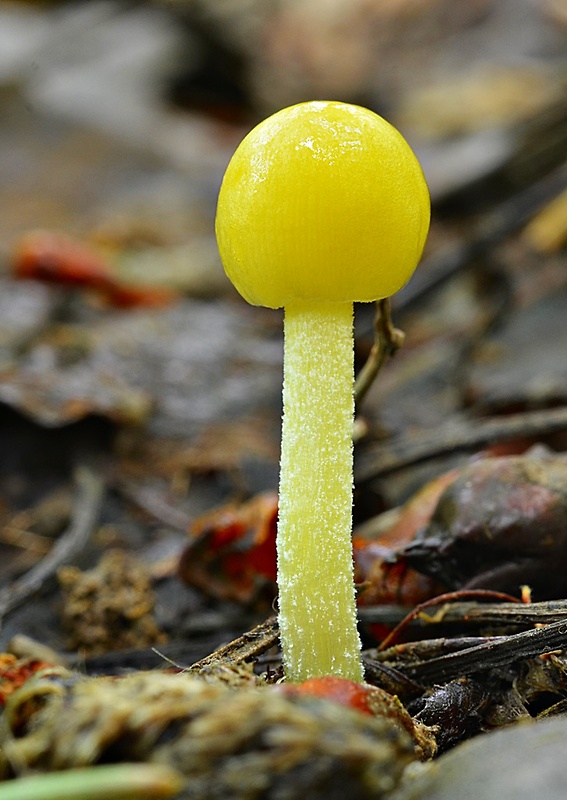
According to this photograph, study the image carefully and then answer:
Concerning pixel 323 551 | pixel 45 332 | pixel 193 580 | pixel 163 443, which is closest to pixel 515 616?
pixel 323 551

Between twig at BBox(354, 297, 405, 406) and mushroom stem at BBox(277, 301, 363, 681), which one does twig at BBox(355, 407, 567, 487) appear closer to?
twig at BBox(354, 297, 405, 406)

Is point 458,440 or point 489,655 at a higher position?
point 458,440

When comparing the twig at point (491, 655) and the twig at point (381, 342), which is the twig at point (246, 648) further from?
the twig at point (381, 342)

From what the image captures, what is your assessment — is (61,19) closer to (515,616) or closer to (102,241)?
(102,241)

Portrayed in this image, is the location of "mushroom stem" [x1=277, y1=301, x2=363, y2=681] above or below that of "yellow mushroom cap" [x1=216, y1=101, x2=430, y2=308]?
below

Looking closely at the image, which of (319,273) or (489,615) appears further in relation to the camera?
(489,615)

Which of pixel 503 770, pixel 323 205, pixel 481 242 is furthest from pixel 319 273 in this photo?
pixel 481 242

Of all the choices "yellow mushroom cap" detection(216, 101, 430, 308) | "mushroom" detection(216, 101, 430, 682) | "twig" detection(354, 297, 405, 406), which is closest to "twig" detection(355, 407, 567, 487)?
"twig" detection(354, 297, 405, 406)

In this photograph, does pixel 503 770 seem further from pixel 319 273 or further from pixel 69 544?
pixel 69 544
